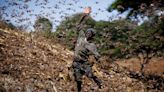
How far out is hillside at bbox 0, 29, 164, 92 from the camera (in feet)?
36.8

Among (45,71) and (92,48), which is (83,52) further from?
(45,71)

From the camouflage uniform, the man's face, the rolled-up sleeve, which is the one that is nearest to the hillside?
the camouflage uniform

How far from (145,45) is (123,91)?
9450 millimetres

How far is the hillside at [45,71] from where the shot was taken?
11.2 meters

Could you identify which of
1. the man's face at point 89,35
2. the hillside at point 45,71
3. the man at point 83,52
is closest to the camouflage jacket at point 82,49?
the man at point 83,52

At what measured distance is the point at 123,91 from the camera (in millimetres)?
14047

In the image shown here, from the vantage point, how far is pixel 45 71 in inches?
504

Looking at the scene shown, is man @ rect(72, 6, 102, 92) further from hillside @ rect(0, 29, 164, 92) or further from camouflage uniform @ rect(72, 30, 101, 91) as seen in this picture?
hillside @ rect(0, 29, 164, 92)

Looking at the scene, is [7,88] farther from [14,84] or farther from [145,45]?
[145,45]

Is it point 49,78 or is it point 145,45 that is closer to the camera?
point 49,78

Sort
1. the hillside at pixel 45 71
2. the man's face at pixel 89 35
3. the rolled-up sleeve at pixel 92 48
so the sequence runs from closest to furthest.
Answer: the rolled-up sleeve at pixel 92 48 < the man's face at pixel 89 35 < the hillside at pixel 45 71

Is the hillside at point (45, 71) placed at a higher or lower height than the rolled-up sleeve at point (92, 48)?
lower

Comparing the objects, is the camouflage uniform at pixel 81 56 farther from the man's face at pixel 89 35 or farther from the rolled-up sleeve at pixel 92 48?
the man's face at pixel 89 35

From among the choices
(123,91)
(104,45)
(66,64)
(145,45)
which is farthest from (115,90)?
(104,45)
